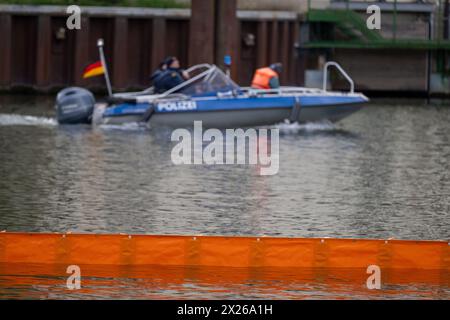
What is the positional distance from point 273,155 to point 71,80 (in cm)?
1791

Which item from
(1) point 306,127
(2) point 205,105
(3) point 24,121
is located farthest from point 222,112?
(3) point 24,121

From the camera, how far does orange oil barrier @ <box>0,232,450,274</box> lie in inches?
709

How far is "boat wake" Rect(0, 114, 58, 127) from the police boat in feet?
1.87

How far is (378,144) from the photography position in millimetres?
35375

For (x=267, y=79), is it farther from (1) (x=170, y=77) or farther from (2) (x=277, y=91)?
(1) (x=170, y=77)

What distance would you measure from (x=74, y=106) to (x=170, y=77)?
262 centimetres

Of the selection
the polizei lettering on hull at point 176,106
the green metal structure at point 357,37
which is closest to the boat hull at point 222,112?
the polizei lettering on hull at point 176,106

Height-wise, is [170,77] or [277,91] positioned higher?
[170,77]

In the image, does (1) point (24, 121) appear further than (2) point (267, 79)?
Yes

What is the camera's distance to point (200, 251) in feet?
59.1

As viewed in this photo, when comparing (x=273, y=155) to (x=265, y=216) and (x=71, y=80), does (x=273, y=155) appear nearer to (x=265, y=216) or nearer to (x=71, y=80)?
(x=265, y=216)

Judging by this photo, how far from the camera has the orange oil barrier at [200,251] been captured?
1802cm

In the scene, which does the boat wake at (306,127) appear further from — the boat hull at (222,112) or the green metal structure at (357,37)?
the green metal structure at (357,37)
